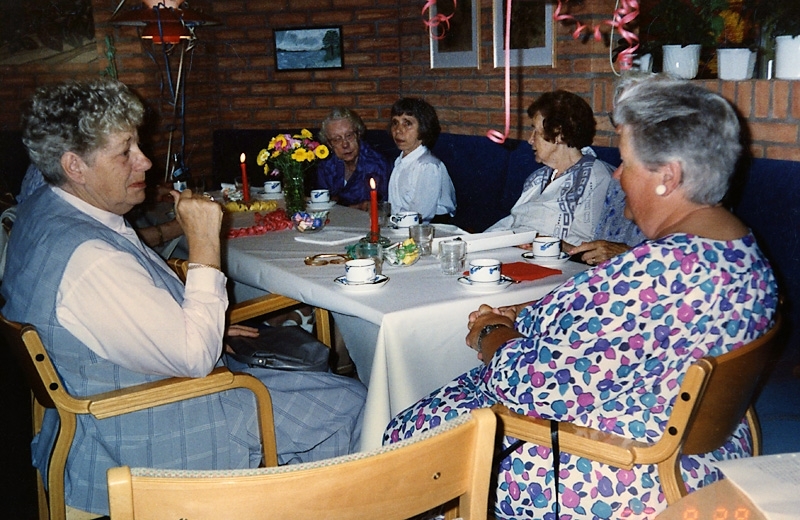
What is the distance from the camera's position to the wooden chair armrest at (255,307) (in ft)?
7.01

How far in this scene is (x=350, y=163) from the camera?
416 cm

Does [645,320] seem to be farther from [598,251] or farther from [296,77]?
[296,77]

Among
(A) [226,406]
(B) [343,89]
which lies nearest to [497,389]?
(A) [226,406]

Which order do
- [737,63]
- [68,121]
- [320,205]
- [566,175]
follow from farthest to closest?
[320,205], [566,175], [737,63], [68,121]

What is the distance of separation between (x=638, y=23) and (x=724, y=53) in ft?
2.62

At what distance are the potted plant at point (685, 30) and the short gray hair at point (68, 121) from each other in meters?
2.20

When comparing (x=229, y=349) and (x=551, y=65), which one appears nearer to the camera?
(x=229, y=349)

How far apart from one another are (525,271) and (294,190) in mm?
1244

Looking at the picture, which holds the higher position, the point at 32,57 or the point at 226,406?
the point at 32,57

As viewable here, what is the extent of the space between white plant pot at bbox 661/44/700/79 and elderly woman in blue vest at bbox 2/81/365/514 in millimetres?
2087

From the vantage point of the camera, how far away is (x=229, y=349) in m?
2.16

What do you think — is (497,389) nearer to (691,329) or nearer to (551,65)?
(691,329)

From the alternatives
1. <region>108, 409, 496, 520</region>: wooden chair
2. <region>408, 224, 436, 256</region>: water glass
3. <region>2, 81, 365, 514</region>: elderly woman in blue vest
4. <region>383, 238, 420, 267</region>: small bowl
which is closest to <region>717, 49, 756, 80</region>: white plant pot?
<region>408, 224, 436, 256</region>: water glass

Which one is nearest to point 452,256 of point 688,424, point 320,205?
point 688,424
